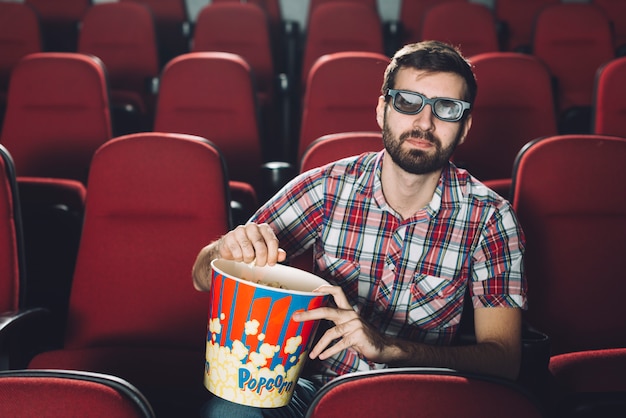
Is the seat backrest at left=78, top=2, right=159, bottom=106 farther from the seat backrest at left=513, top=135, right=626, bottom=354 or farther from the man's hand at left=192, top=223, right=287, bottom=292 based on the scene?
the man's hand at left=192, top=223, right=287, bottom=292

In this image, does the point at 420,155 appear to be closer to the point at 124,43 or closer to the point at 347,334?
the point at 347,334

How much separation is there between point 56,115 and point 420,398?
5.48 feet

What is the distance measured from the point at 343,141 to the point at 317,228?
0.27 meters

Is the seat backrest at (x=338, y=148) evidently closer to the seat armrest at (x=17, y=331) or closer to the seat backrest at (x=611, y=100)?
the seat armrest at (x=17, y=331)

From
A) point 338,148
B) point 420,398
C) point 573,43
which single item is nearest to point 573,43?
point 573,43

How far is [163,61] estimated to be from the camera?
3.99 m

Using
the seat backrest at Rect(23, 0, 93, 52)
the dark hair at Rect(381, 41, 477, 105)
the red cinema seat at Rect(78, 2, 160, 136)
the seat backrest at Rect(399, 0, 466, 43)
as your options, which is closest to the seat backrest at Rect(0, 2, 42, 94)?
the red cinema seat at Rect(78, 2, 160, 136)

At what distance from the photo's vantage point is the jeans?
2.87 feet

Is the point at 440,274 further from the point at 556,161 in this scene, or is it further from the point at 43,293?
the point at 43,293

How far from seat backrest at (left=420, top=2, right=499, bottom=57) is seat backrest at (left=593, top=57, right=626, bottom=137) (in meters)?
1.24

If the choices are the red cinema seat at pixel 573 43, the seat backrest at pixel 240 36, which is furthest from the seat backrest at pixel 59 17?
the red cinema seat at pixel 573 43

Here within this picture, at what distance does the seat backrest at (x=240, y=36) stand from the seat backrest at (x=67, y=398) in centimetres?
242

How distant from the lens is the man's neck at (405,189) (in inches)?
41.3

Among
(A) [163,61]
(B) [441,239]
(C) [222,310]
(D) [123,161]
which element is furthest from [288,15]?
(C) [222,310]
